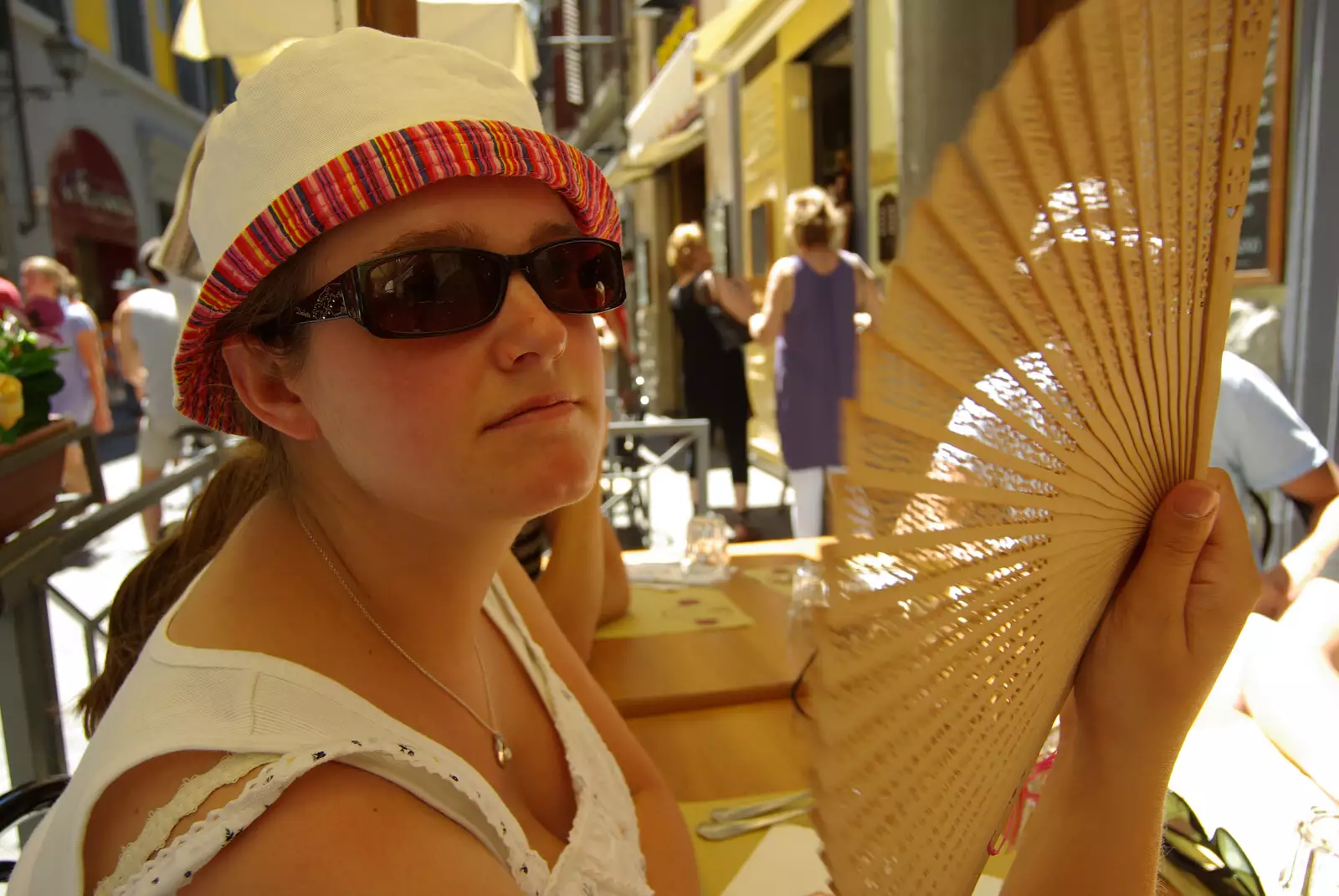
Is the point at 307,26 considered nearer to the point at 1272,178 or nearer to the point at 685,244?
the point at 685,244

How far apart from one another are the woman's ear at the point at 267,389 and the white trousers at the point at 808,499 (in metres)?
4.25

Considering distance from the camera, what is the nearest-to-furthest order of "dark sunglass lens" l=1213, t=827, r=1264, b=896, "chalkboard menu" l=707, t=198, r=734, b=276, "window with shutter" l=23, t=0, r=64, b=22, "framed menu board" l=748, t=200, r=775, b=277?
"dark sunglass lens" l=1213, t=827, r=1264, b=896
"framed menu board" l=748, t=200, r=775, b=277
"chalkboard menu" l=707, t=198, r=734, b=276
"window with shutter" l=23, t=0, r=64, b=22

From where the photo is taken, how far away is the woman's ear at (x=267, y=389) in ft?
3.02

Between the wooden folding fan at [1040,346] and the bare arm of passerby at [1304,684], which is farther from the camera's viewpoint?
the bare arm of passerby at [1304,684]

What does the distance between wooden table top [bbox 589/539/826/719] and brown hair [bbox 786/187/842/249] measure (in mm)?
2736

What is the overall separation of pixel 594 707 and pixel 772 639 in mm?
691

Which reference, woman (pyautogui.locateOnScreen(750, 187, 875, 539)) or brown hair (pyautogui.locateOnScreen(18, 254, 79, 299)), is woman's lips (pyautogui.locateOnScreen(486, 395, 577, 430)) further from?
brown hair (pyautogui.locateOnScreen(18, 254, 79, 299))

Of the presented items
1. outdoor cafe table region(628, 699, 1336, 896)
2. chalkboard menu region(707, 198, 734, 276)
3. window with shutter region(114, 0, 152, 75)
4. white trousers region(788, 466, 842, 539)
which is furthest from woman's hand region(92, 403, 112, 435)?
window with shutter region(114, 0, 152, 75)

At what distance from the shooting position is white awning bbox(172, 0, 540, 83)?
123 inches

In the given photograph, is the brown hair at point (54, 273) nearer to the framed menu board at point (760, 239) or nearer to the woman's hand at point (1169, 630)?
the framed menu board at point (760, 239)

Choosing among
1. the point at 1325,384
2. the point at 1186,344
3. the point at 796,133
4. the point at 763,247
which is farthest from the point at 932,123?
the point at 763,247

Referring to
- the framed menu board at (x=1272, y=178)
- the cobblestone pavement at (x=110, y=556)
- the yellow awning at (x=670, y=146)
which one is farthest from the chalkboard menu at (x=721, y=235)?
the framed menu board at (x=1272, y=178)

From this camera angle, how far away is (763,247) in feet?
29.1

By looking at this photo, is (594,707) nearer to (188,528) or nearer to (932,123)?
(188,528)
